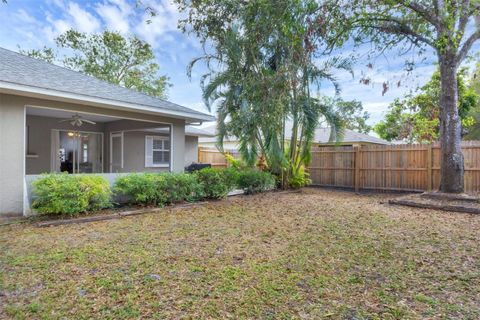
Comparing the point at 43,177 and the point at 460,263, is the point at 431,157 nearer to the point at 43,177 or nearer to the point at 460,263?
the point at 460,263

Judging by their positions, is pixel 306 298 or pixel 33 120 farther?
pixel 33 120

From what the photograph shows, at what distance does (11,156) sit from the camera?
6477mm

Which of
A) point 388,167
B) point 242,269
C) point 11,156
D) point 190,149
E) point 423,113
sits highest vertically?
point 423,113

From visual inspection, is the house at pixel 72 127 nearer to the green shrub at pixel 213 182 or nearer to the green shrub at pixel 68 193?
the green shrub at pixel 68 193

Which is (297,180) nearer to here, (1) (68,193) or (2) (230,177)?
(2) (230,177)

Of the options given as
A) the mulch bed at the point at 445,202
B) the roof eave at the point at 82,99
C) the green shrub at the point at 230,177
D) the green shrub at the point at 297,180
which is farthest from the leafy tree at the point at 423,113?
the roof eave at the point at 82,99

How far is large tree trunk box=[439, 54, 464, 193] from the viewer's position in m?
9.18

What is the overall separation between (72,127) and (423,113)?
66.1 feet

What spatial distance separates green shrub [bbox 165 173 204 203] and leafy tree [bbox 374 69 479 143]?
1513cm

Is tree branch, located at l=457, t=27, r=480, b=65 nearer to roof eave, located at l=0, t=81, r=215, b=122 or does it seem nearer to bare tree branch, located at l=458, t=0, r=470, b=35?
bare tree branch, located at l=458, t=0, r=470, b=35

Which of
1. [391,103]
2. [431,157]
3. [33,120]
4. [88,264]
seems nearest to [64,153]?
[33,120]

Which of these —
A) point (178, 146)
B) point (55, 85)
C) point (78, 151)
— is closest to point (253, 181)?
point (178, 146)

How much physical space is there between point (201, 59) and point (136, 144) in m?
4.70

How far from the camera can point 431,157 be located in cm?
1120
